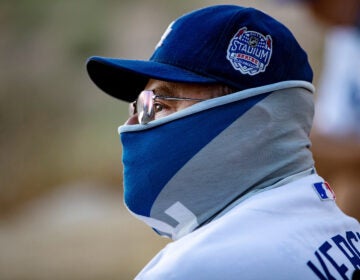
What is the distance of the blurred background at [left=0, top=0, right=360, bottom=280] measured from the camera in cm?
830

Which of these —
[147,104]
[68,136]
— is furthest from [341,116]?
[68,136]

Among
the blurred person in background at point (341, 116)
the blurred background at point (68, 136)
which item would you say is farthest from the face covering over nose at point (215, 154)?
the blurred background at point (68, 136)

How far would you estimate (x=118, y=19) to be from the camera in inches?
367

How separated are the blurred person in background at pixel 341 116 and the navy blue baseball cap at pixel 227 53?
12.3ft

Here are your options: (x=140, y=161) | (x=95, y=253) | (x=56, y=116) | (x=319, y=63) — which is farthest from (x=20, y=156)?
(x=140, y=161)

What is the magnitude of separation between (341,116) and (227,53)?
4069 mm

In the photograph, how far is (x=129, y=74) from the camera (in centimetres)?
240

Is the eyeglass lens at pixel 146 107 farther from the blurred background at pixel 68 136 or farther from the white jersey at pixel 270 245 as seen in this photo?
the blurred background at pixel 68 136

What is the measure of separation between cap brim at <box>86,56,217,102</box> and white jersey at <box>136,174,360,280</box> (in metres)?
0.42

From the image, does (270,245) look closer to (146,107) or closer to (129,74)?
(146,107)

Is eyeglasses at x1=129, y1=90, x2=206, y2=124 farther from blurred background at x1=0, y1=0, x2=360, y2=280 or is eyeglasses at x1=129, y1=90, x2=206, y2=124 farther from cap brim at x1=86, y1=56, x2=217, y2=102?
blurred background at x1=0, y1=0, x2=360, y2=280

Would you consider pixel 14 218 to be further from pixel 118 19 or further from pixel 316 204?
pixel 316 204

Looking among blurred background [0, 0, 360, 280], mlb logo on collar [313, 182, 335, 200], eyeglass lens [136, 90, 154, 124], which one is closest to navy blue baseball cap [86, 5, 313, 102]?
eyeglass lens [136, 90, 154, 124]

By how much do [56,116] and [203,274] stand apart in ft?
25.6
